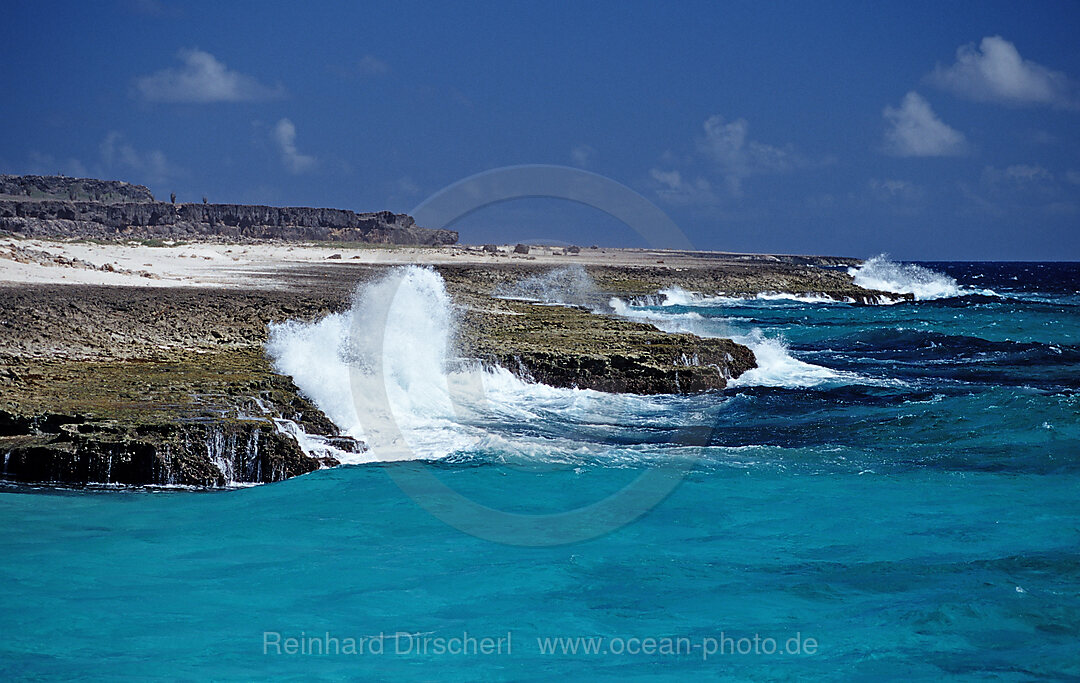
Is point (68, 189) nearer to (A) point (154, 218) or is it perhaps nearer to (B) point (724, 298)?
(A) point (154, 218)

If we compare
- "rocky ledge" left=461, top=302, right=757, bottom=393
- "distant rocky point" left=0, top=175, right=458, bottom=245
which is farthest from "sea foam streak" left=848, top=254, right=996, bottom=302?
"rocky ledge" left=461, top=302, right=757, bottom=393

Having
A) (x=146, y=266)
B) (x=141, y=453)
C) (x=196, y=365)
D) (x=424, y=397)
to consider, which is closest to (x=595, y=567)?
(x=141, y=453)

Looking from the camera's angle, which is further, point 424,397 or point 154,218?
point 154,218

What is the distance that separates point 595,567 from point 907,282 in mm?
57864

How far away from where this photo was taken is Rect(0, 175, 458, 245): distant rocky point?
70062 millimetres

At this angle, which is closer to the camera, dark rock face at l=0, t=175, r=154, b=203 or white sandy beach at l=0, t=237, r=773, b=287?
white sandy beach at l=0, t=237, r=773, b=287

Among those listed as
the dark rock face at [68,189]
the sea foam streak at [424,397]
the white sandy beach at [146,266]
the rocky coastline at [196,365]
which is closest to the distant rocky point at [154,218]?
the dark rock face at [68,189]

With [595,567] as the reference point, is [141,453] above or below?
above

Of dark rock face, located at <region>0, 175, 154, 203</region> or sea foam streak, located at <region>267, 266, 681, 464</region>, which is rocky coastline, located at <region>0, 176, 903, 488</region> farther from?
dark rock face, located at <region>0, 175, 154, 203</region>

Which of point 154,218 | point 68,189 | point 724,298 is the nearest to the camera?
point 724,298

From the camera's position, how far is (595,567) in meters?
8.09

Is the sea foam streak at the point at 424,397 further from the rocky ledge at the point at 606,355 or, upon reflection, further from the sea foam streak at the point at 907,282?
the sea foam streak at the point at 907,282

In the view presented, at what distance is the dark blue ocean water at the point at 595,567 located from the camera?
6457 millimetres

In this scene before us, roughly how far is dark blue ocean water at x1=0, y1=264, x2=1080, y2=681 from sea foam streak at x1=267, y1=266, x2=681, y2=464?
20cm
